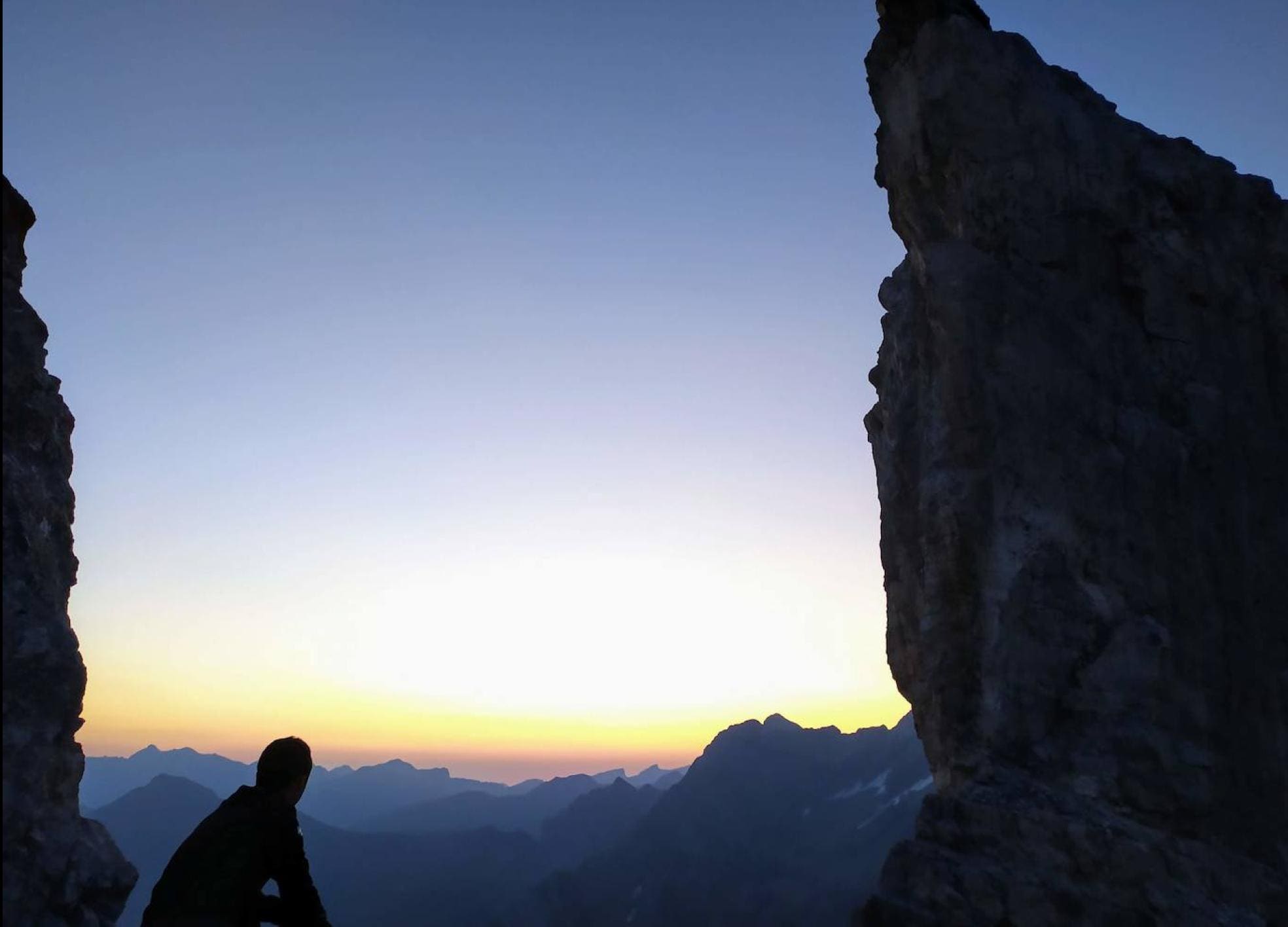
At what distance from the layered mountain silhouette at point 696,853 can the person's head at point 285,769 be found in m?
110

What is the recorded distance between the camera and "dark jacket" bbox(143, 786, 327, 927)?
5.57 metres

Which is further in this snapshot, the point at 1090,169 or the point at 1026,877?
the point at 1090,169

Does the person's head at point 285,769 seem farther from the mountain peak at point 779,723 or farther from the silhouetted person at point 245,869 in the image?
the mountain peak at point 779,723

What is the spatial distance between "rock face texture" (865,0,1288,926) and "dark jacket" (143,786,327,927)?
1336 cm

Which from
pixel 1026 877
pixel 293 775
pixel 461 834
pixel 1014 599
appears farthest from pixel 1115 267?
pixel 461 834

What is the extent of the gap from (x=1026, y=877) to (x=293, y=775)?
45.4 ft

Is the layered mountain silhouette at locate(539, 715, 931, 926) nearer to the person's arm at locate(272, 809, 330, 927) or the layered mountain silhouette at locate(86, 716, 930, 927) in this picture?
the layered mountain silhouette at locate(86, 716, 930, 927)

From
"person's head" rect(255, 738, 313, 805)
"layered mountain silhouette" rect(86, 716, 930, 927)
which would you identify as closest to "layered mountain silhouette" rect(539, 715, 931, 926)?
"layered mountain silhouette" rect(86, 716, 930, 927)

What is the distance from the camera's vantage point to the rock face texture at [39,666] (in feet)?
27.0

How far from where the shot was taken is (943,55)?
68.7 feet

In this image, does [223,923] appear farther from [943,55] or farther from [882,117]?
[882,117]

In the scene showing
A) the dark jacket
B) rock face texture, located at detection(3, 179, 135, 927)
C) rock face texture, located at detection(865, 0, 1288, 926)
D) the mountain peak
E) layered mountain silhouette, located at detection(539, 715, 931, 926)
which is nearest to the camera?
the dark jacket

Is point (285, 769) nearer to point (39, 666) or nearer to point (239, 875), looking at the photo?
point (239, 875)

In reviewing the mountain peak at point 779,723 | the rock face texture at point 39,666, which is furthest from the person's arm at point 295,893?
the mountain peak at point 779,723
